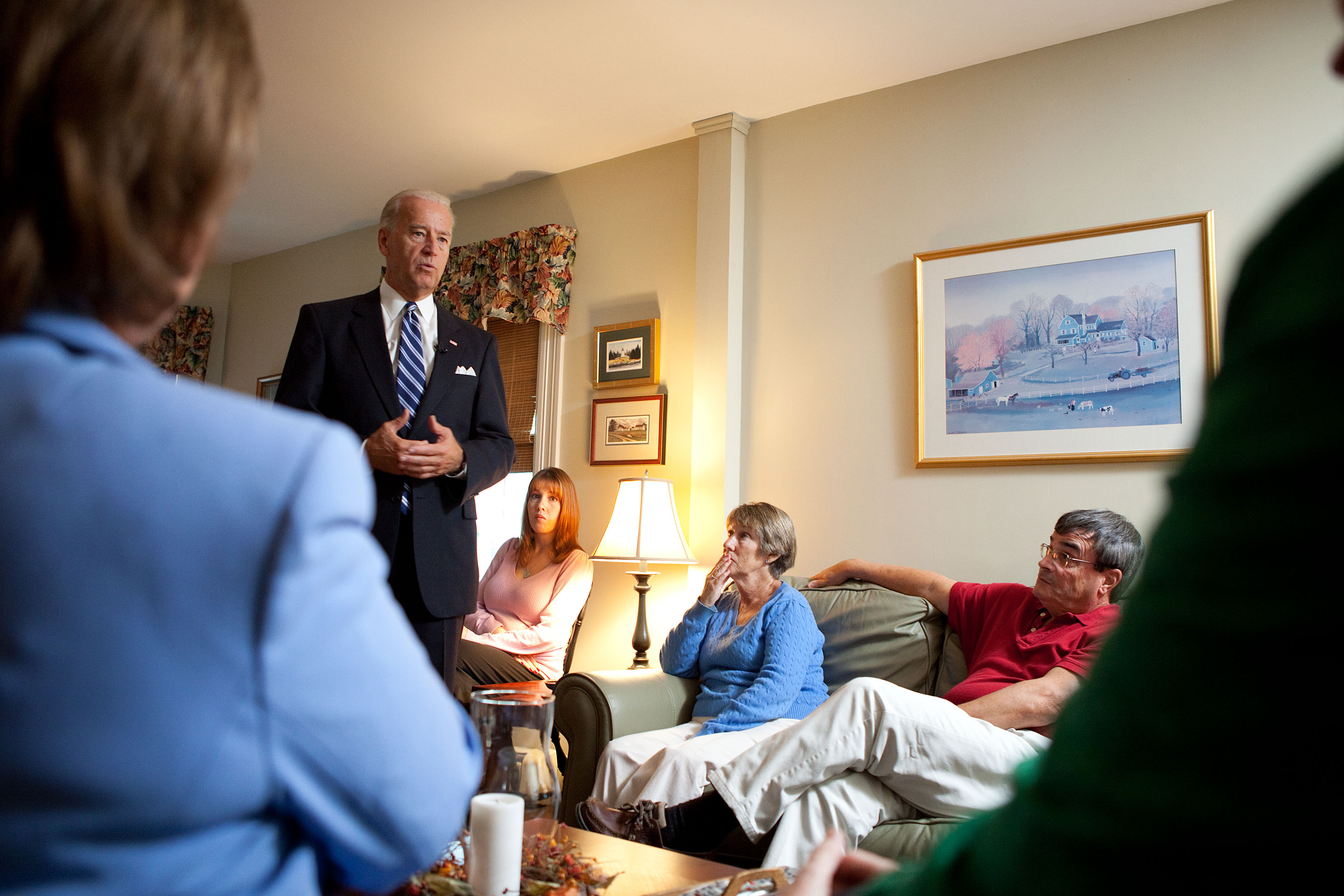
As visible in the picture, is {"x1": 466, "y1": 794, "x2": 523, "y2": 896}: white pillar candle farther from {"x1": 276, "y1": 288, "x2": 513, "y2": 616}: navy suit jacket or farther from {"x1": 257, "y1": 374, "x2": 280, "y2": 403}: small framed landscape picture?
{"x1": 257, "y1": 374, "x2": 280, "y2": 403}: small framed landscape picture

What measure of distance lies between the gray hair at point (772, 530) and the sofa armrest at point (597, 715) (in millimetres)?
569

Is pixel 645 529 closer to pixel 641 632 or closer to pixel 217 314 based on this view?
pixel 641 632

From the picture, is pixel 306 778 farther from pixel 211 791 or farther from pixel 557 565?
pixel 557 565

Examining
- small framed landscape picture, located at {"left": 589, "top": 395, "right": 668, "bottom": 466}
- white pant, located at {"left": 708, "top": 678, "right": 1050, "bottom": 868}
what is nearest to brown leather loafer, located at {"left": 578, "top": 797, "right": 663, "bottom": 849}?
white pant, located at {"left": 708, "top": 678, "right": 1050, "bottom": 868}

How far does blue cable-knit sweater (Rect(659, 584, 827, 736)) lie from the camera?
A: 2752mm

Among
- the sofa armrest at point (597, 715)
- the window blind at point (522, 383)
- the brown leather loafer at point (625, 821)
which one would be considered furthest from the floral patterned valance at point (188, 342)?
the brown leather loafer at point (625, 821)

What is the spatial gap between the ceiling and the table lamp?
5.44ft

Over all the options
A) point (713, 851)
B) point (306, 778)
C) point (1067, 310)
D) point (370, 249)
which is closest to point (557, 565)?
point (713, 851)

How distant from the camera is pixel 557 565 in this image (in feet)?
12.9

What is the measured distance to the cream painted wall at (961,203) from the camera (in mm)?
2971

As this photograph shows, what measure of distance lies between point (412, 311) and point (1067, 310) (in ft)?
7.31

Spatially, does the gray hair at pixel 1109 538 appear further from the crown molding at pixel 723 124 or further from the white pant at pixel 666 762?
the crown molding at pixel 723 124

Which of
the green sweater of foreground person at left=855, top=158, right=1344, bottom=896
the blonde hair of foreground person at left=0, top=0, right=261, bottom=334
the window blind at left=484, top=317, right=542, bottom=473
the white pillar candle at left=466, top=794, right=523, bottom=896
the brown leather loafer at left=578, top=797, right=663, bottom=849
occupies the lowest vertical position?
the brown leather loafer at left=578, top=797, right=663, bottom=849

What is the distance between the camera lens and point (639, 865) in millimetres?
1473
